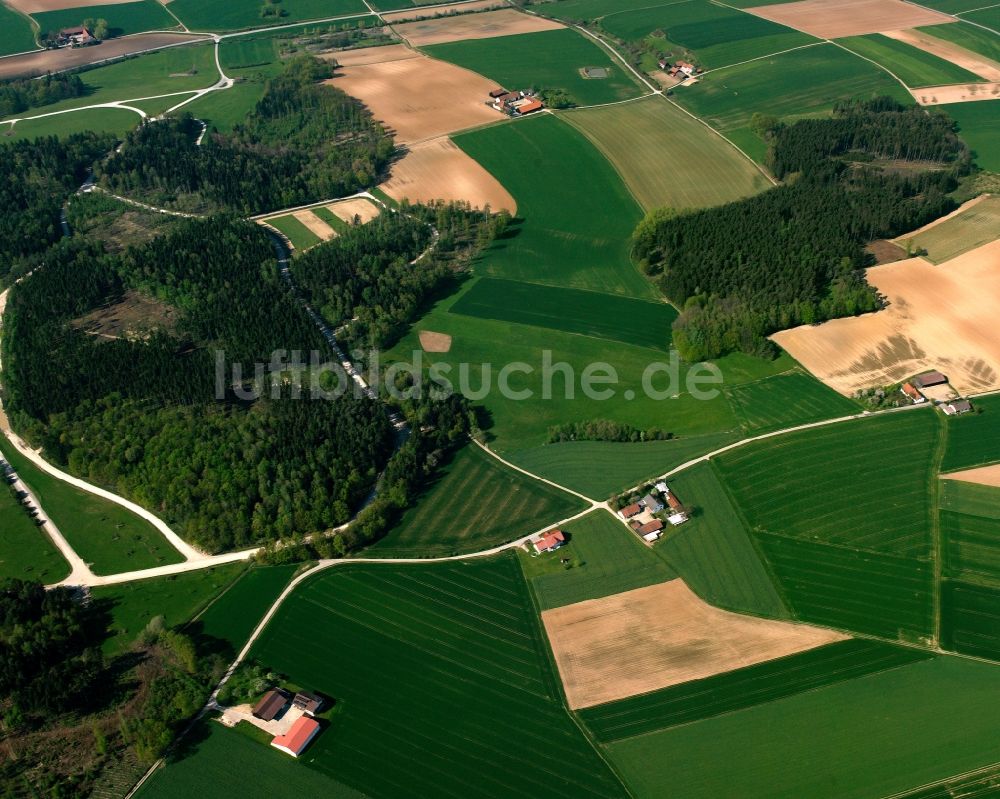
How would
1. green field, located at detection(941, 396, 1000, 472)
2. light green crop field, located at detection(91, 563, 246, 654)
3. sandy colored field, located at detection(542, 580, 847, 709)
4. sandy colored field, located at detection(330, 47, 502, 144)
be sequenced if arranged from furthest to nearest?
sandy colored field, located at detection(330, 47, 502, 144) → green field, located at detection(941, 396, 1000, 472) → light green crop field, located at detection(91, 563, 246, 654) → sandy colored field, located at detection(542, 580, 847, 709)

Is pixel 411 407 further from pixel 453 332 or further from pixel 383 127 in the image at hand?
pixel 383 127

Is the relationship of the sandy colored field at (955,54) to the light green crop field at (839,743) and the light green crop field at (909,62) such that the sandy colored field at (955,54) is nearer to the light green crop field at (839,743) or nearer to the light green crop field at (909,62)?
the light green crop field at (909,62)

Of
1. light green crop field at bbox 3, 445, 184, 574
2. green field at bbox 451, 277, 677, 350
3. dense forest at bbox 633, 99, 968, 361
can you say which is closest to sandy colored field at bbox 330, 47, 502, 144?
green field at bbox 451, 277, 677, 350

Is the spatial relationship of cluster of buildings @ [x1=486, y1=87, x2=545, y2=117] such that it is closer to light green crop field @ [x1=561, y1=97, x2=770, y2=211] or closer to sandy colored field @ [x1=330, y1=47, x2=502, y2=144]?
sandy colored field @ [x1=330, y1=47, x2=502, y2=144]

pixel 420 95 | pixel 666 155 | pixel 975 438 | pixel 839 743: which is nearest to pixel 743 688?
pixel 839 743

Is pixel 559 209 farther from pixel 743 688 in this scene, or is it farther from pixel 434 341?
pixel 743 688

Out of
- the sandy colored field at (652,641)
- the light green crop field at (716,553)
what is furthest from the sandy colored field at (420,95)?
the sandy colored field at (652,641)
